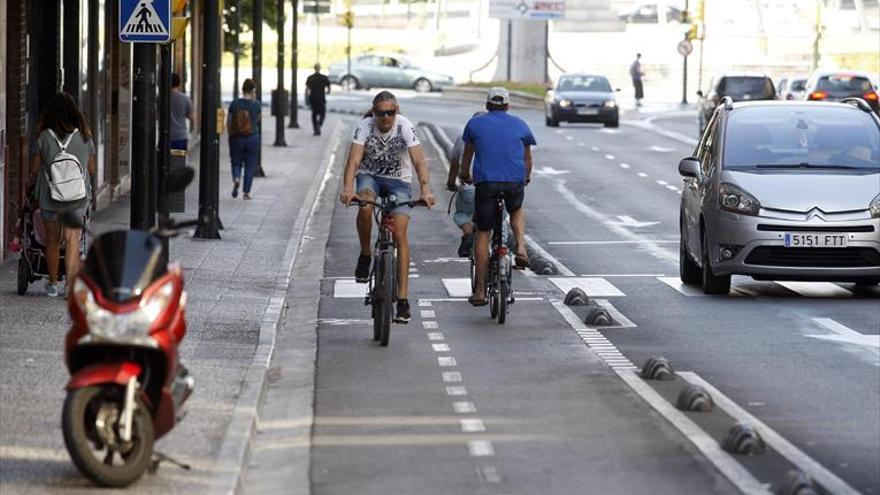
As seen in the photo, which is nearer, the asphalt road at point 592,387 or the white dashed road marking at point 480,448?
the asphalt road at point 592,387

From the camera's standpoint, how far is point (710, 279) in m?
18.2

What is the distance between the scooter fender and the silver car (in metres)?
9.53

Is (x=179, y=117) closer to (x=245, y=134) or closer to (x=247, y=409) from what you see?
(x=245, y=134)

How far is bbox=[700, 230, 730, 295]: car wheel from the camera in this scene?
59.8 ft

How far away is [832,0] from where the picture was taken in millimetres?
108750

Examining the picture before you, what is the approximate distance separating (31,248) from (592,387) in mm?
5898

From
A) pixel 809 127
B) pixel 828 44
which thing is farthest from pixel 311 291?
pixel 828 44

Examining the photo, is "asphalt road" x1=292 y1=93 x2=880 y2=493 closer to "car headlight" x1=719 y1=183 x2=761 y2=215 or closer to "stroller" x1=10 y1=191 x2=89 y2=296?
"car headlight" x1=719 y1=183 x2=761 y2=215

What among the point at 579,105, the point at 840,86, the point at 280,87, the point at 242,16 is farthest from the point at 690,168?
the point at 579,105

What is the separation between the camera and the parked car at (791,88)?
195 ft

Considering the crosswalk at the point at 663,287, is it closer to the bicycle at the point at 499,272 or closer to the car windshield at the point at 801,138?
the car windshield at the point at 801,138

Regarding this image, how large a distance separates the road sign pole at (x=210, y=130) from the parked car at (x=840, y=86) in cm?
3056

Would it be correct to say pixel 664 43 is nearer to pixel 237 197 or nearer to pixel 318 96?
pixel 318 96

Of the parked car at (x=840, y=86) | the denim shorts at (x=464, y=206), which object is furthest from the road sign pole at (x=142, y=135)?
the parked car at (x=840, y=86)
